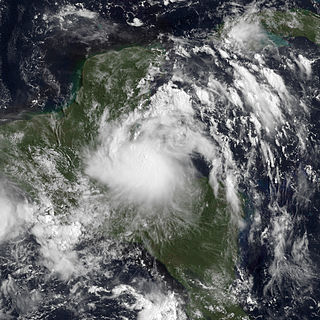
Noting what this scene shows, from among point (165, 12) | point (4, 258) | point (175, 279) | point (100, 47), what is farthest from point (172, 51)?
point (4, 258)

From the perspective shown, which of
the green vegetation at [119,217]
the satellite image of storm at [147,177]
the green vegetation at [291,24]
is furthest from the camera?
the green vegetation at [291,24]

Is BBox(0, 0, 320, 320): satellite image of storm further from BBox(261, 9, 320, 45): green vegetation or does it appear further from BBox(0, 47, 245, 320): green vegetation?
BBox(261, 9, 320, 45): green vegetation

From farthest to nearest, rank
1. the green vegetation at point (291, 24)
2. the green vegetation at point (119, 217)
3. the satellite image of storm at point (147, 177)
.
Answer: the green vegetation at point (291, 24), the green vegetation at point (119, 217), the satellite image of storm at point (147, 177)

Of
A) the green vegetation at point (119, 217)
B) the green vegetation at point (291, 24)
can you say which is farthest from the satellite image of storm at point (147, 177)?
the green vegetation at point (291, 24)

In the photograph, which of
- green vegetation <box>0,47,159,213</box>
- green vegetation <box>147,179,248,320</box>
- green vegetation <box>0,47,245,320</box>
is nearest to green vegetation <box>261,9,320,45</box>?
green vegetation <box>0,47,159,213</box>

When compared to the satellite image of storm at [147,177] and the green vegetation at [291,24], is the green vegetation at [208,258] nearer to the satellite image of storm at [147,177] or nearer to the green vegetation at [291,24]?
the satellite image of storm at [147,177]

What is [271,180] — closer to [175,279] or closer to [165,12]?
[175,279]

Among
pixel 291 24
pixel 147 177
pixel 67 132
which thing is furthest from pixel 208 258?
pixel 291 24
